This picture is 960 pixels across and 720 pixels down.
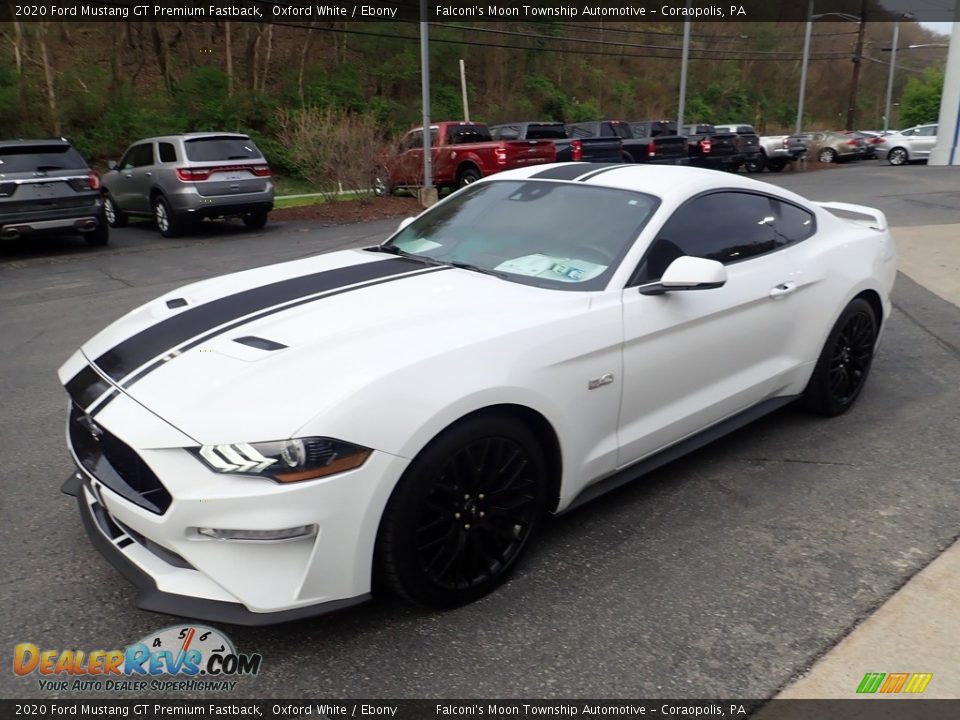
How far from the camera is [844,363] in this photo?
186 inches

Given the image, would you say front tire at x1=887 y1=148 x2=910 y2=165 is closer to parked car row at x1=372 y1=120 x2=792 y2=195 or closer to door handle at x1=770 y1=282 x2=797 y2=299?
parked car row at x1=372 y1=120 x2=792 y2=195

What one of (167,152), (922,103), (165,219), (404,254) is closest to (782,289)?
(404,254)

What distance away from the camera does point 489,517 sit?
9.61 feet

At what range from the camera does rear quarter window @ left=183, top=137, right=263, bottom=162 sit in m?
13.2

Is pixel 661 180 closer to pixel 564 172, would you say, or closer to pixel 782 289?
pixel 564 172

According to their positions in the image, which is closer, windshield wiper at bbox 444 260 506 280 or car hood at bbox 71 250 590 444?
car hood at bbox 71 250 590 444

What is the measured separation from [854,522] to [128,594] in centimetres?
311

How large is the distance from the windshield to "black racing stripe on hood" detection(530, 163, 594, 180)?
8 centimetres

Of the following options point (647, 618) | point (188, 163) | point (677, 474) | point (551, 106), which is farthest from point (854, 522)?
point (551, 106)

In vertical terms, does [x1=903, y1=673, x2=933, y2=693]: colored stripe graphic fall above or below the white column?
below

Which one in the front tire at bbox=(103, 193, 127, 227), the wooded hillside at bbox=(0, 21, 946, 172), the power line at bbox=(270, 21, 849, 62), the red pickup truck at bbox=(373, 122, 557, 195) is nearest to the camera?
the front tire at bbox=(103, 193, 127, 227)

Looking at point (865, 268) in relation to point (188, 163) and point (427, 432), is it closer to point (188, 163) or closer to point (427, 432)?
point (427, 432)

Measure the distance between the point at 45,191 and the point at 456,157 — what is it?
9152 millimetres

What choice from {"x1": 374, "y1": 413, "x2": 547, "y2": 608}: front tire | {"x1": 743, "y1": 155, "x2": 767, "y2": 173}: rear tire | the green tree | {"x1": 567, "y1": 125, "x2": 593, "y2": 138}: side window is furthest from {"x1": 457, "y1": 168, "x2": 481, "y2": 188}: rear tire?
the green tree
